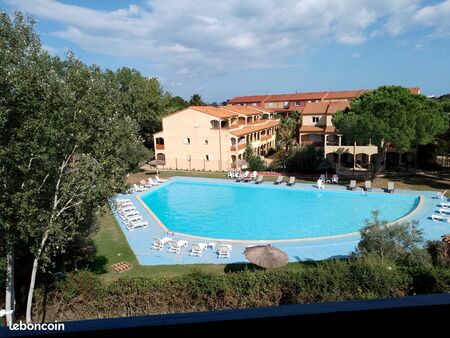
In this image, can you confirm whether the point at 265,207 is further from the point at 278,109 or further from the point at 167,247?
the point at 278,109

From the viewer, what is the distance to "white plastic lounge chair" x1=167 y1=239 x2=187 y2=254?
1928 centimetres

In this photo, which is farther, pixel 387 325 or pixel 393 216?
pixel 393 216

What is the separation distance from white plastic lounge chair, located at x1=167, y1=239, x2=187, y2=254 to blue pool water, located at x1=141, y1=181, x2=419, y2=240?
3177 mm

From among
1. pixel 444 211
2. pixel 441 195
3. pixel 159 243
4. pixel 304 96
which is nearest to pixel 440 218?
pixel 444 211

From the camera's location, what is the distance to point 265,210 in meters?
28.3

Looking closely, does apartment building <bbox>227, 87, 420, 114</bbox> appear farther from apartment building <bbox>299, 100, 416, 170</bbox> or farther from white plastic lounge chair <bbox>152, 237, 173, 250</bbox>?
white plastic lounge chair <bbox>152, 237, 173, 250</bbox>

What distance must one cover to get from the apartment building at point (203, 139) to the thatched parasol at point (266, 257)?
2722 centimetres

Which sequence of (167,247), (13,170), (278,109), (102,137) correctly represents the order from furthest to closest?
1. (278,109)
2. (167,247)
3. (102,137)
4. (13,170)

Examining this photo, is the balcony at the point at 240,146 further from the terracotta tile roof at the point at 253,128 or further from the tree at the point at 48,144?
the tree at the point at 48,144

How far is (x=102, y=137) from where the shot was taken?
11695 millimetres

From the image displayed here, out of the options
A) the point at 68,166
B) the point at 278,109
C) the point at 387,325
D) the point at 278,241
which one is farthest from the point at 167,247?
the point at 278,109

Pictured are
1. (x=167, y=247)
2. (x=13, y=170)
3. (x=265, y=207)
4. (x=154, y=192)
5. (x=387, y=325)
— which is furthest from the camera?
(x=154, y=192)

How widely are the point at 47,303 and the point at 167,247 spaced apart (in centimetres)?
853

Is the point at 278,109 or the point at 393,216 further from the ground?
the point at 278,109
